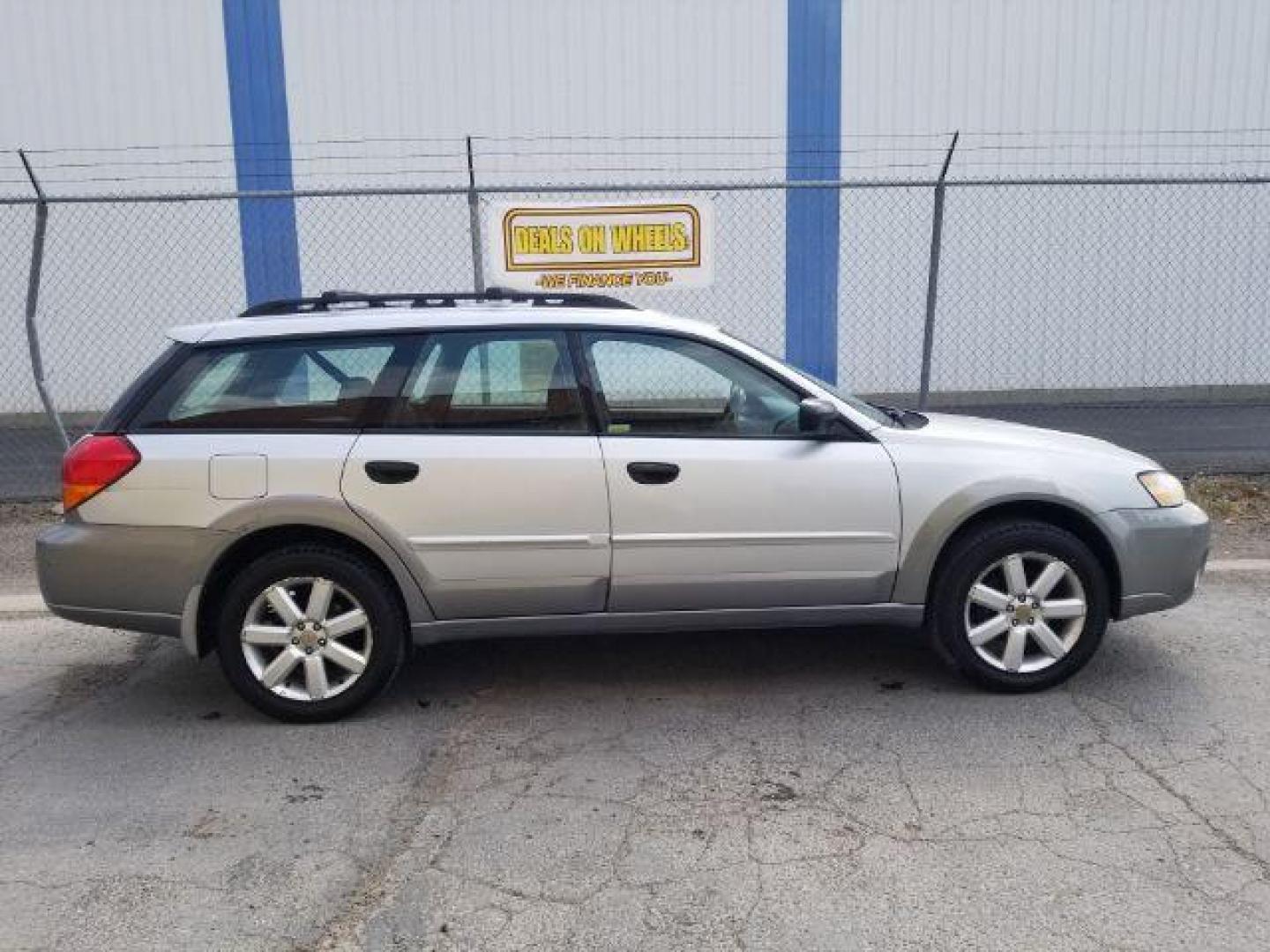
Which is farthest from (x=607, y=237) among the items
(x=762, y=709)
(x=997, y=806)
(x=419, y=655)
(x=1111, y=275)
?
(x=1111, y=275)

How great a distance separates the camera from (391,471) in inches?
168

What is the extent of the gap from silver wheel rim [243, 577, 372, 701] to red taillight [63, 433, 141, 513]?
0.71 m

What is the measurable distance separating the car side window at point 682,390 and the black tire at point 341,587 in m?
1.11

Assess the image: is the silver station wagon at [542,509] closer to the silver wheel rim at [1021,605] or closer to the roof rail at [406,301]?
the silver wheel rim at [1021,605]

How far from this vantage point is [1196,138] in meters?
12.4

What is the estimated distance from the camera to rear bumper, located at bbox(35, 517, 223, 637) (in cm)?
423

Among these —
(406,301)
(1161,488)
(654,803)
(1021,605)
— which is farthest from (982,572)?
(406,301)

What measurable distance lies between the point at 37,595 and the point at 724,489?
13.7ft

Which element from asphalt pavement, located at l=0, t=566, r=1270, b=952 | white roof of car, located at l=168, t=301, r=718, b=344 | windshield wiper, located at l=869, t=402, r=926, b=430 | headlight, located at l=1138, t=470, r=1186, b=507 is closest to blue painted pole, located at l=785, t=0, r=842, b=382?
windshield wiper, located at l=869, t=402, r=926, b=430

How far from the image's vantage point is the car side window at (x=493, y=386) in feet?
14.4

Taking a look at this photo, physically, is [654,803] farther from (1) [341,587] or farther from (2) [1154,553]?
(2) [1154,553]

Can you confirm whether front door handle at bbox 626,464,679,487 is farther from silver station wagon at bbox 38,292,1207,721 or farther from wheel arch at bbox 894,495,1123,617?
wheel arch at bbox 894,495,1123,617

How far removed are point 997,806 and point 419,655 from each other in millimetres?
2629

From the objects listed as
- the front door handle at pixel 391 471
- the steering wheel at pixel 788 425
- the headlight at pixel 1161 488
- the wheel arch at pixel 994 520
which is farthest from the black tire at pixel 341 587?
the headlight at pixel 1161 488
